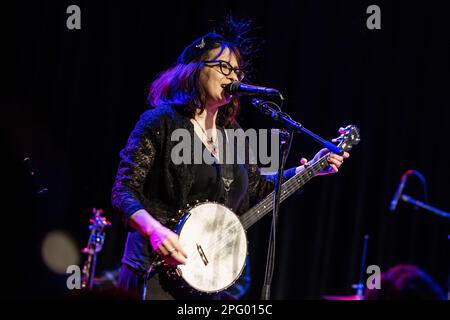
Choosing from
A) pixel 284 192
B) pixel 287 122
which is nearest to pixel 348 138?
pixel 284 192

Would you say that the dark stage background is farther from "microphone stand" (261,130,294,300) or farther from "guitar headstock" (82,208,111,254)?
"microphone stand" (261,130,294,300)

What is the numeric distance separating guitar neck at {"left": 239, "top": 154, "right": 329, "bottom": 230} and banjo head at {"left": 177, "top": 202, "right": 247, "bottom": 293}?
0.10m

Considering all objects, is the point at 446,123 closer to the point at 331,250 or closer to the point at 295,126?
the point at 331,250

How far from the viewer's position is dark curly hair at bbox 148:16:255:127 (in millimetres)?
2719

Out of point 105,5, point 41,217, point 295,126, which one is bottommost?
point 41,217

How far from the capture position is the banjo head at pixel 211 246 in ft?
7.78

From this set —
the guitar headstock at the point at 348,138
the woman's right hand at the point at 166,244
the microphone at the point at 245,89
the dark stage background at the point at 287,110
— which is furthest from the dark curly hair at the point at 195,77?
the dark stage background at the point at 287,110

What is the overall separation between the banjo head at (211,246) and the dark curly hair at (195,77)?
1.81 feet

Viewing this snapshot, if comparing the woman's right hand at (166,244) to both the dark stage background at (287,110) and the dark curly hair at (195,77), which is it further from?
the dark stage background at (287,110)
